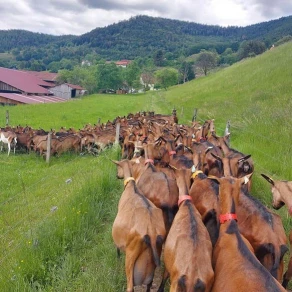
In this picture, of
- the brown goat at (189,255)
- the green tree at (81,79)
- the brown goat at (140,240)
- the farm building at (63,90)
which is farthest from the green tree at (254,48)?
the brown goat at (189,255)

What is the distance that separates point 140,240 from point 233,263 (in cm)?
117

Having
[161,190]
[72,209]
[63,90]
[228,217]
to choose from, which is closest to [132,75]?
[63,90]

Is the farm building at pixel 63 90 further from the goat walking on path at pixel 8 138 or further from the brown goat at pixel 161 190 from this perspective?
the brown goat at pixel 161 190

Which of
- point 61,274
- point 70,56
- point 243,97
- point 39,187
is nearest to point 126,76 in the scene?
point 243,97

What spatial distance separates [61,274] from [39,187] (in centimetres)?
544

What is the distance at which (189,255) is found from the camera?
3.59m

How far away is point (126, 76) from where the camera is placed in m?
78.1

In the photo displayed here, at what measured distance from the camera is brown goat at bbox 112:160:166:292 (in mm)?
4156

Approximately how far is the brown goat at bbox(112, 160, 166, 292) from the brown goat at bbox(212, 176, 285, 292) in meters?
0.76

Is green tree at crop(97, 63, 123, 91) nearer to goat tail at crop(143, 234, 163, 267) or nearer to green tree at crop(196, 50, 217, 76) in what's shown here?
green tree at crop(196, 50, 217, 76)

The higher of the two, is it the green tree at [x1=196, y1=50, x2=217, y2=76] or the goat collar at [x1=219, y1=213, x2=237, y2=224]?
the green tree at [x1=196, y1=50, x2=217, y2=76]

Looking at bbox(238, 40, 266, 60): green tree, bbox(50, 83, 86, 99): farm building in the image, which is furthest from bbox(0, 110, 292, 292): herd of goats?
bbox(238, 40, 266, 60): green tree

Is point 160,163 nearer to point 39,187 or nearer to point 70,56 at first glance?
point 39,187

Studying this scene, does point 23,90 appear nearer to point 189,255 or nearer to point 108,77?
point 108,77
